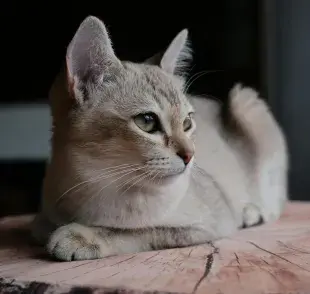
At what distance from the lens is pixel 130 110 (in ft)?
3.90

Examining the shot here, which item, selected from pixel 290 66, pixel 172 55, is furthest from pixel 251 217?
pixel 290 66

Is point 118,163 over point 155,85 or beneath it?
beneath

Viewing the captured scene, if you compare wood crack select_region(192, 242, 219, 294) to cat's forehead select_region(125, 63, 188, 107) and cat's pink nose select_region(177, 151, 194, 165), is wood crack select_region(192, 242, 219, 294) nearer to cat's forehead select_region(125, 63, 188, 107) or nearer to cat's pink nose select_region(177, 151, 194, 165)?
cat's pink nose select_region(177, 151, 194, 165)

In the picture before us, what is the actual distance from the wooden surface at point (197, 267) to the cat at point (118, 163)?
0.05 metres

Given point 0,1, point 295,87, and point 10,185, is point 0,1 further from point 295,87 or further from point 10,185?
point 295,87

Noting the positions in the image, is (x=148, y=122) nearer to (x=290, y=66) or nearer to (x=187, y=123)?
(x=187, y=123)

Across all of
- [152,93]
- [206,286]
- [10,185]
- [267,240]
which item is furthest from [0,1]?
[206,286]

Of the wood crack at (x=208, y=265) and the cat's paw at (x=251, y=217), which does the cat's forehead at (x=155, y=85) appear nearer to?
the wood crack at (x=208, y=265)

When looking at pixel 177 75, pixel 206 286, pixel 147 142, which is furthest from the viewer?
pixel 177 75

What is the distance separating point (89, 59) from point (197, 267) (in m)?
0.44

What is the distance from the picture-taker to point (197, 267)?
106 cm

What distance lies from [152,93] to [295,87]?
1.14 meters

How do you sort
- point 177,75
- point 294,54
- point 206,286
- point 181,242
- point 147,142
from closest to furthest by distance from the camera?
point 206,286, point 147,142, point 181,242, point 177,75, point 294,54

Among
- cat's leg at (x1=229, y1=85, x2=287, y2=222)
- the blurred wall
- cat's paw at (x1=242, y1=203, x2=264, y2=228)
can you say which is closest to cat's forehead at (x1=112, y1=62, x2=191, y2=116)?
cat's paw at (x1=242, y1=203, x2=264, y2=228)
